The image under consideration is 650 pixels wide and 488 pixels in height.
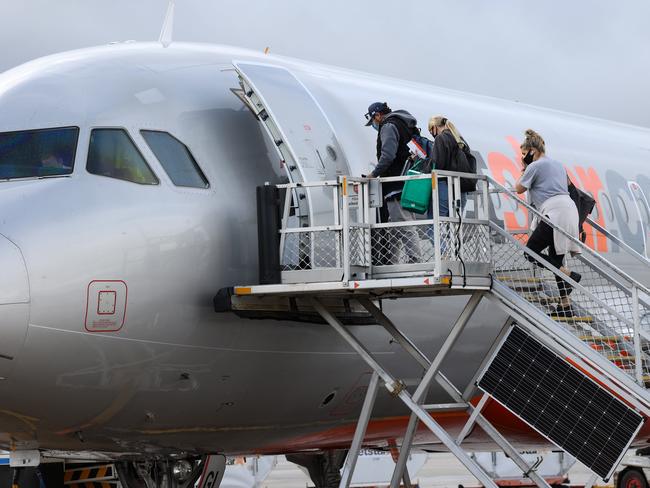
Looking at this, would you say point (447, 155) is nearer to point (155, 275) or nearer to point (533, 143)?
point (533, 143)

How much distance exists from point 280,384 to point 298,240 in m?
1.51

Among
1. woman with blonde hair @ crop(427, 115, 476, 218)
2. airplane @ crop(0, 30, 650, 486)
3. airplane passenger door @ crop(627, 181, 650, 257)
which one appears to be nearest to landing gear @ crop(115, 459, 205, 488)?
airplane @ crop(0, 30, 650, 486)

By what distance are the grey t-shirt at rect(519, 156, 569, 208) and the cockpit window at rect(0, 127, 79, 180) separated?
14.2 feet

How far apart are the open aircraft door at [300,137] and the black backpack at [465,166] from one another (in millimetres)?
1181

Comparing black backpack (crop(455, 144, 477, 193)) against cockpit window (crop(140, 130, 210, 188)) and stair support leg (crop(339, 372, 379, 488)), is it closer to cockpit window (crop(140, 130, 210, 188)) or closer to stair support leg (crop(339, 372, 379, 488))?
stair support leg (crop(339, 372, 379, 488))

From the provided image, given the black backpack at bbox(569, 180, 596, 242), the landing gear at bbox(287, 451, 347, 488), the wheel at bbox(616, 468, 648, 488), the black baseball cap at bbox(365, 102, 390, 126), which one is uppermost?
the black baseball cap at bbox(365, 102, 390, 126)

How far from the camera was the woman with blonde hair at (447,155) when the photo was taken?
1059cm

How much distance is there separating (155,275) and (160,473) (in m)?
3.40

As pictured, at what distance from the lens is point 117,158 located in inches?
400

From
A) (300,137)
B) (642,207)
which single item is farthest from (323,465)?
(300,137)

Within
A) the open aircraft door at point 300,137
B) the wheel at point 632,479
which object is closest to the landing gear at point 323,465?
the open aircraft door at point 300,137

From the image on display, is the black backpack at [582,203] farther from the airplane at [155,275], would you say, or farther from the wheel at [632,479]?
the wheel at [632,479]

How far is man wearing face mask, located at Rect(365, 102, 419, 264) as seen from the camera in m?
10.8

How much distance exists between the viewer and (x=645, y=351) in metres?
11.9
